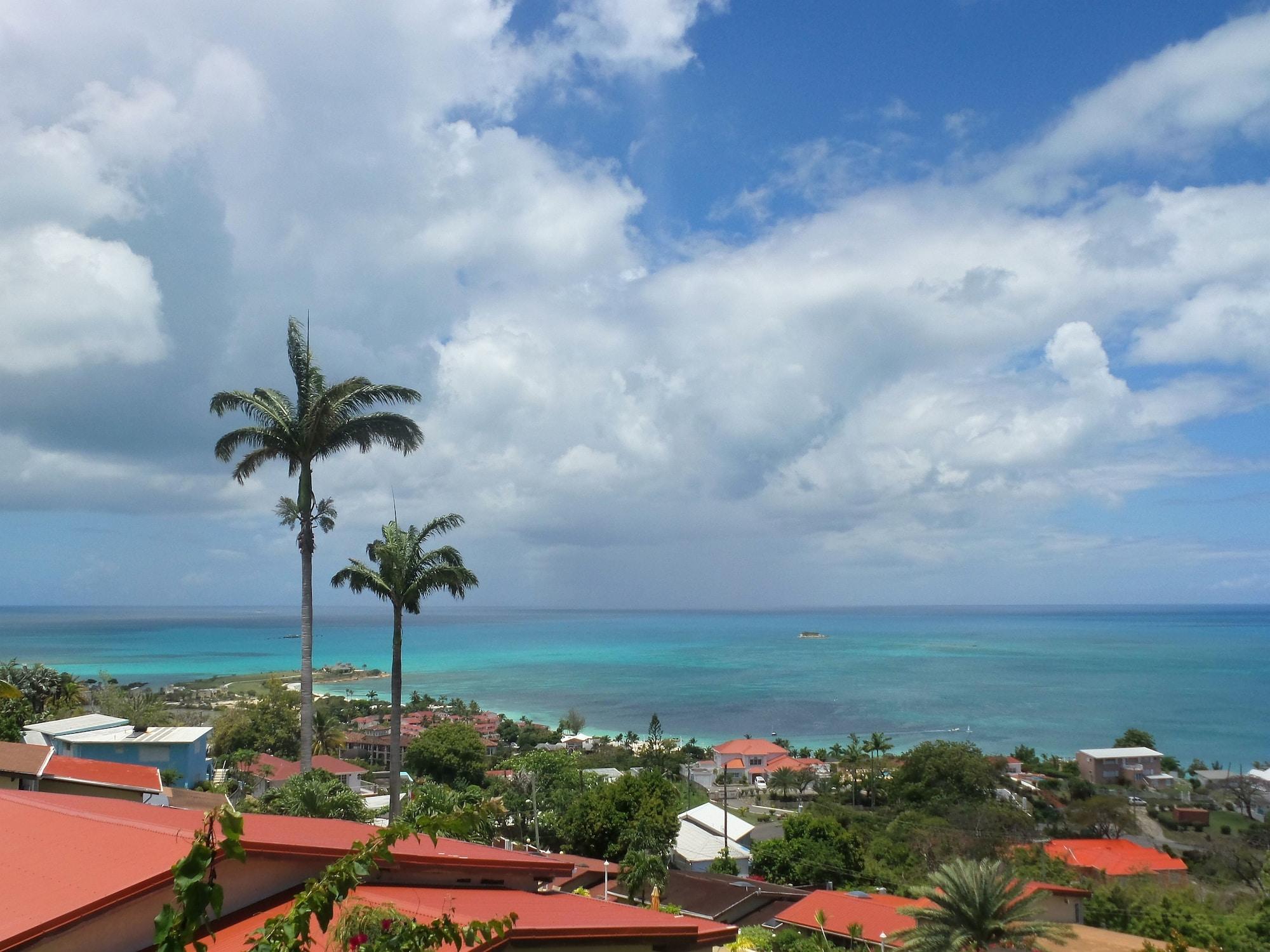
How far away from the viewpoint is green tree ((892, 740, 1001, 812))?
169 ft

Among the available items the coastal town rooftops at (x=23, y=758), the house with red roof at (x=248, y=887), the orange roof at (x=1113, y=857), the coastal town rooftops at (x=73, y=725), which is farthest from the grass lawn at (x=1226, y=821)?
the coastal town rooftops at (x=23, y=758)

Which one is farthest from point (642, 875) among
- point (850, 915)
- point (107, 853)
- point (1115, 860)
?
point (1115, 860)

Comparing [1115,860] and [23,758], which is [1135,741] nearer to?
[1115,860]

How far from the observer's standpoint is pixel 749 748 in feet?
229

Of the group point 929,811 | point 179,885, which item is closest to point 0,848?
point 179,885

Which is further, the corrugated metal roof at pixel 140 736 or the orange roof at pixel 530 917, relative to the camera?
the corrugated metal roof at pixel 140 736

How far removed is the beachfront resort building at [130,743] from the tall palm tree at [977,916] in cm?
2693

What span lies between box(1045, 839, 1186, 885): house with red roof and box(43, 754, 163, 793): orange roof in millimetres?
34701

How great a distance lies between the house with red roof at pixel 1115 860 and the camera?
3672cm

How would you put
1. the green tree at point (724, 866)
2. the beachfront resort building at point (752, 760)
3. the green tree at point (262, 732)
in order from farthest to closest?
the beachfront resort building at point (752, 760) → the green tree at point (262, 732) → the green tree at point (724, 866)

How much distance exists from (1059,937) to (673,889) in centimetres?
1034

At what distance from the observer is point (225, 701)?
91438mm

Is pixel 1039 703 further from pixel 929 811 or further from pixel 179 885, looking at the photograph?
pixel 179 885

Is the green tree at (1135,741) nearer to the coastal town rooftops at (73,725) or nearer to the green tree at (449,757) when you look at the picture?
the green tree at (449,757)
